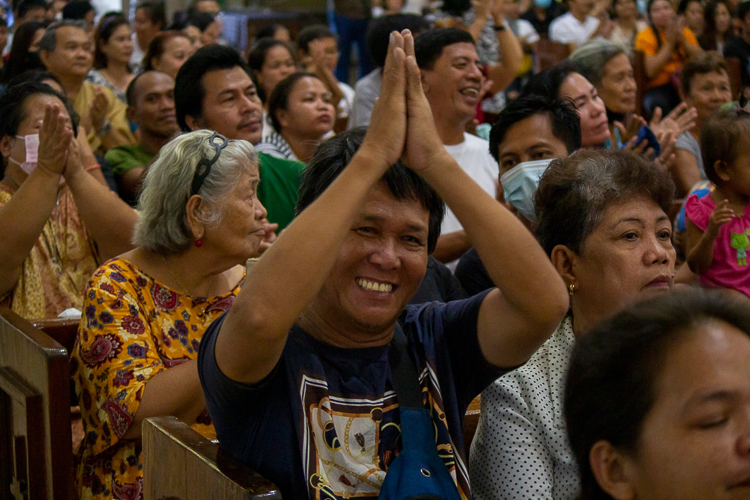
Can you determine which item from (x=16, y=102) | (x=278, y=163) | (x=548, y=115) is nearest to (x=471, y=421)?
(x=548, y=115)

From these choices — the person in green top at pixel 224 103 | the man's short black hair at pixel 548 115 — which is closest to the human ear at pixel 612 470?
the man's short black hair at pixel 548 115

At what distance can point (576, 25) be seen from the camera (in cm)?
782

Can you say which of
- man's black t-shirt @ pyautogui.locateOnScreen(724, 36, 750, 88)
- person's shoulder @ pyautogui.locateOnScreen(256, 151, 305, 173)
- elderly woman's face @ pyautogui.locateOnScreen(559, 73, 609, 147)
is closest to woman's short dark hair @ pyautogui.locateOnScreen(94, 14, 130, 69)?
person's shoulder @ pyautogui.locateOnScreen(256, 151, 305, 173)

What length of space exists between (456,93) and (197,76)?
1136 mm

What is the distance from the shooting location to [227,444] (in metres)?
1.42

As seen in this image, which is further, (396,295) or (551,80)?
(551,80)

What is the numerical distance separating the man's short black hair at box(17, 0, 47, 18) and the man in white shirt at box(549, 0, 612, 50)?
4337 millimetres

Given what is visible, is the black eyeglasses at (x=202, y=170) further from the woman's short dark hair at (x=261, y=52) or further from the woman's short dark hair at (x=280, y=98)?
the woman's short dark hair at (x=261, y=52)

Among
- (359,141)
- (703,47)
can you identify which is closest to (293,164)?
(359,141)

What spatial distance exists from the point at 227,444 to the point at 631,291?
878 mm

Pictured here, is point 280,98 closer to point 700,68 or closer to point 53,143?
point 53,143

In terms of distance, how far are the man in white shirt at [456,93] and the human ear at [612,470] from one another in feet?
8.85

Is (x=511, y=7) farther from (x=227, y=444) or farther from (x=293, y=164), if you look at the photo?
(x=227, y=444)

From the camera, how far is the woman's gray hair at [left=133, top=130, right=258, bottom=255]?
2.11m
